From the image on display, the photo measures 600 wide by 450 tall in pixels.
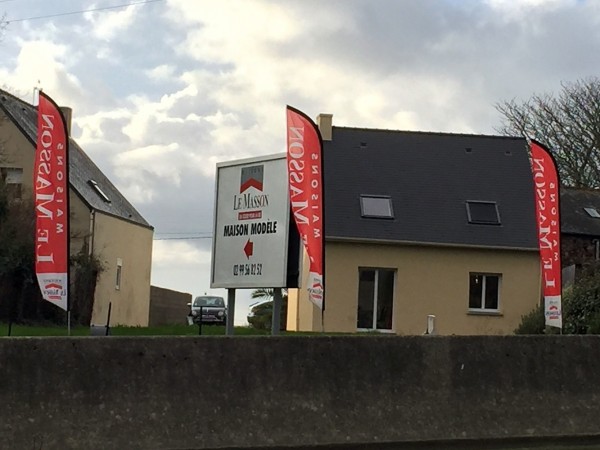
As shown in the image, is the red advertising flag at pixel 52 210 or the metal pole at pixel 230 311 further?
the red advertising flag at pixel 52 210

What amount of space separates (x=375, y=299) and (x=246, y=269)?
2104cm

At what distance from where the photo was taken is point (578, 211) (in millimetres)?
40094

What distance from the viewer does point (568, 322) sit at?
13.9 metres

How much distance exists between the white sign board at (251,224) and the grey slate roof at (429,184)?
19840mm

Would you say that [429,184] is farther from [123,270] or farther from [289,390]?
[289,390]

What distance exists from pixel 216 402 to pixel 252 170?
5744 millimetres

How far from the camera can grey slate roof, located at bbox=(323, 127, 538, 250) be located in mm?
34312

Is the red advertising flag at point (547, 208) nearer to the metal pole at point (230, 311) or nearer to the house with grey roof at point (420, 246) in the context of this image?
the metal pole at point (230, 311)

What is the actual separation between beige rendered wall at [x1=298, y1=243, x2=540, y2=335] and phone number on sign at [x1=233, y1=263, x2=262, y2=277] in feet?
64.3

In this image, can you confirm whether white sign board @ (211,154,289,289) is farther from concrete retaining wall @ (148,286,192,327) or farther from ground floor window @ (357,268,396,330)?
concrete retaining wall @ (148,286,192,327)

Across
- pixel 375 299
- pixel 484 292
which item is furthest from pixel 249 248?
pixel 484 292

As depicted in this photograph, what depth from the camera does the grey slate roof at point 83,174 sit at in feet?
129

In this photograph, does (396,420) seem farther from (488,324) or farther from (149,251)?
(149,251)

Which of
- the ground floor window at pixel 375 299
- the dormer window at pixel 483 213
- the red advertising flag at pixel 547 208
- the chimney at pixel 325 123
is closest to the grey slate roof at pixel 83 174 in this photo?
the chimney at pixel 325 123
